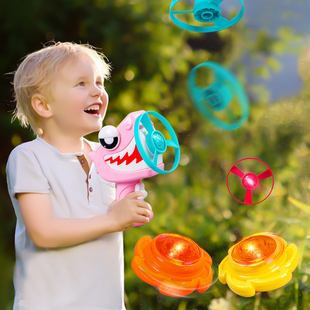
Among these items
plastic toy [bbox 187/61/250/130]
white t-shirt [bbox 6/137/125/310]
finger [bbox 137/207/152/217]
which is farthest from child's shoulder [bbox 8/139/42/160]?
plastic toy [bbox 187/61/250/130]

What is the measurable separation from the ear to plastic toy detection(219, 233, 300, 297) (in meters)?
0.45

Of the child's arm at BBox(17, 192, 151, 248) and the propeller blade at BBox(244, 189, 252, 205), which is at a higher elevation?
the child's arm at BBox(17, 192, 151, 248)

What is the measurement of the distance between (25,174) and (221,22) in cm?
46

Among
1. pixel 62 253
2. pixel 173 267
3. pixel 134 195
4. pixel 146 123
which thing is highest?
pixel 146 123

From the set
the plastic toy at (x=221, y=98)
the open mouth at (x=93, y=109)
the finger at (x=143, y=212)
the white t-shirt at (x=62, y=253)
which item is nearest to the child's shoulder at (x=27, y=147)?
the white t-shirt at (x=62, y=253)

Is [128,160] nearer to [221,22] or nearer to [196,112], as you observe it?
[221,22]

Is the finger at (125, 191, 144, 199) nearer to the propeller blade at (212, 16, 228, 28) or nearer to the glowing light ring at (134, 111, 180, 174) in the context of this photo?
the glowing light ring at (134, 111, 180, 174)

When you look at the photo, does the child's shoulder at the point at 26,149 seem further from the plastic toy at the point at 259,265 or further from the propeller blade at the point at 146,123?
the plastic toy at the point at 259,265

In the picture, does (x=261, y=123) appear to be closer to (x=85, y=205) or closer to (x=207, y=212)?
(x=207, y=212)

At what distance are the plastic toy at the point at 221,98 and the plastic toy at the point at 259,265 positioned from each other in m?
0.28

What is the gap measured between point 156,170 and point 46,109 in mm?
247

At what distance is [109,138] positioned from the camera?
2.25ft

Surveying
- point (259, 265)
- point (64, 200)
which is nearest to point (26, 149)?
point (64, 200)

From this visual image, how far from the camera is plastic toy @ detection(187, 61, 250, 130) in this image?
938 millimetres
